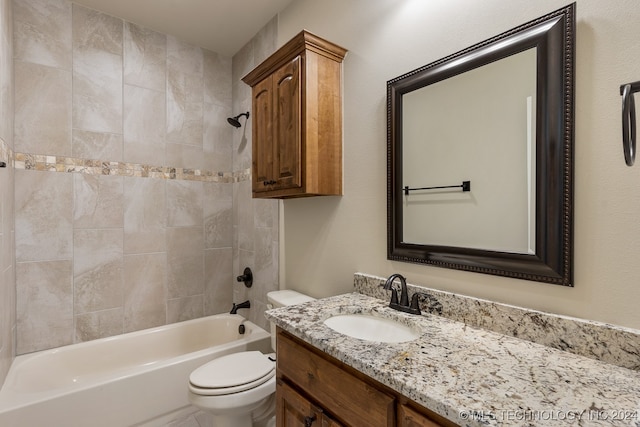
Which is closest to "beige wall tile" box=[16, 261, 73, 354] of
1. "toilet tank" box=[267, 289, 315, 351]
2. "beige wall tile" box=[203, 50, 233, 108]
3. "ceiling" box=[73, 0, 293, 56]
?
"toilet tank" box=[267, 289, 315, 351]

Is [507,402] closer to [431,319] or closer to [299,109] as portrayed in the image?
[431,319]

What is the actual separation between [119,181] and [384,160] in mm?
2026

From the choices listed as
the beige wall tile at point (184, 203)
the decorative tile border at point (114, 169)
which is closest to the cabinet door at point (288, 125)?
the decorative tile border at point (114, 169)

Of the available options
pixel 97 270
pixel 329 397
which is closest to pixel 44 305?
pixel 97 270

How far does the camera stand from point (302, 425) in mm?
1077

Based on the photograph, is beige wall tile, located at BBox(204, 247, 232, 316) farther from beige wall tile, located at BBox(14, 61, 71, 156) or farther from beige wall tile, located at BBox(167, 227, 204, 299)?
beige wall tile, located at BBox(14, 61, 71, 156)

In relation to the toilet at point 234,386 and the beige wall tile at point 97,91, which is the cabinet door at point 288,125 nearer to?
the toilet at point 234,386

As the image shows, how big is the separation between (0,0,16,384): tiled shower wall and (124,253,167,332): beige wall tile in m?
0.63

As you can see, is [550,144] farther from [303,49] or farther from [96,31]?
[96,31]

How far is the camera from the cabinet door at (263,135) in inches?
69.4

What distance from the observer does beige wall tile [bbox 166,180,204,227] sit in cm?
254

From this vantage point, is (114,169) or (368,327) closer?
(368,327)

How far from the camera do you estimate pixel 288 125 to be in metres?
1.62

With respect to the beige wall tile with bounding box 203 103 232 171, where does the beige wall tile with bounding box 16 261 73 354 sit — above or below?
below
